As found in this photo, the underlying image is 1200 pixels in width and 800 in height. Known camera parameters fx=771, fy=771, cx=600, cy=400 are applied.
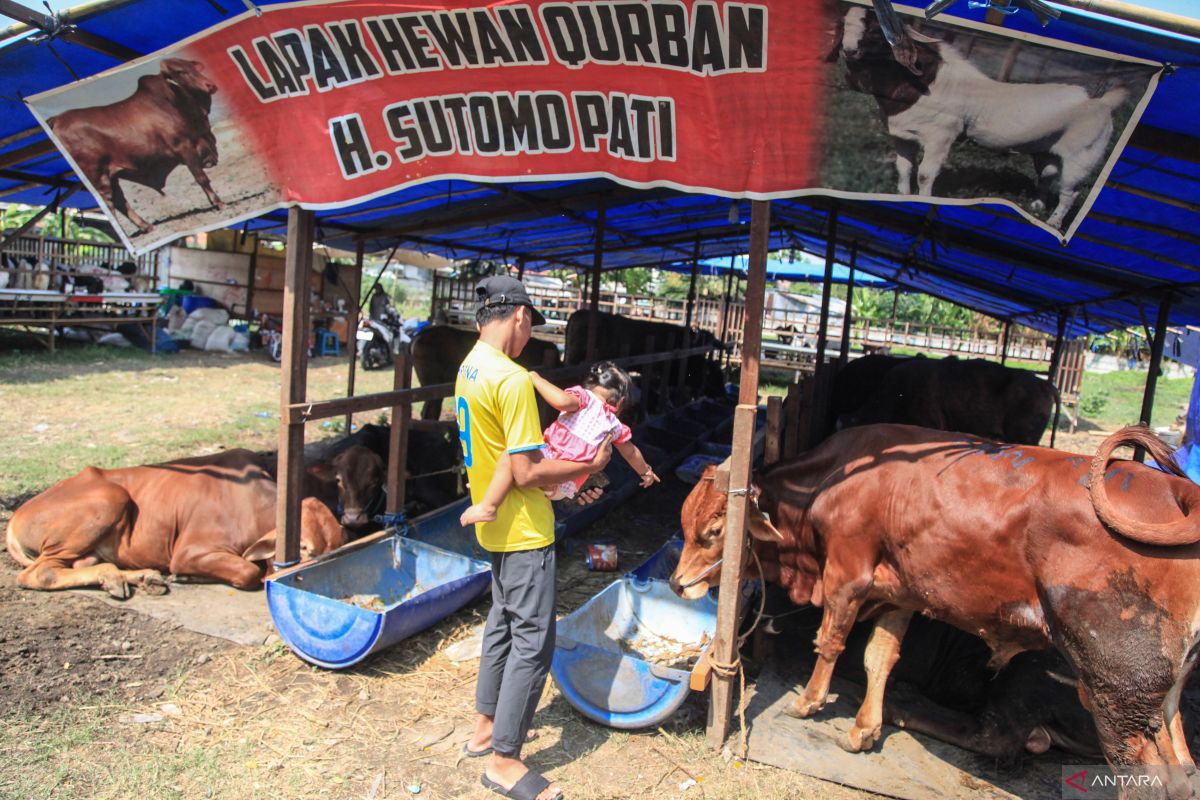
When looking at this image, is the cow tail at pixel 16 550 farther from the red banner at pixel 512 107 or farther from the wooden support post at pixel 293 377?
the red banner at pixel 512 107

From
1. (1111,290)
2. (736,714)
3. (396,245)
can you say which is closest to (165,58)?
(736,714)

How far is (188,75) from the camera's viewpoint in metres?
4.43

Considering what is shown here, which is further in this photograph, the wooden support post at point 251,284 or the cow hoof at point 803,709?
the wooden support post at point 251,284

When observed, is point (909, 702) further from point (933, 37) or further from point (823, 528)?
point (933, 37)

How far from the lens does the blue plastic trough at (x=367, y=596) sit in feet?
14.1

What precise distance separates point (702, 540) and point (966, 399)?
6.18m

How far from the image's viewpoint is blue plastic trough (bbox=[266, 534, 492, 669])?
4.29 meters

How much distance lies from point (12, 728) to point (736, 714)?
3543 millimetres

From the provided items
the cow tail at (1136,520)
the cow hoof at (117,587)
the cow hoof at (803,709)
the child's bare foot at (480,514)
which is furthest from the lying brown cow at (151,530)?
the cow tail at (1136,520)

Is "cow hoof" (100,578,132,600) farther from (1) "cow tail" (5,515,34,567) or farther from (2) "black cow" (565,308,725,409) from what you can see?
(2) "black cow" (565,308,725,409)

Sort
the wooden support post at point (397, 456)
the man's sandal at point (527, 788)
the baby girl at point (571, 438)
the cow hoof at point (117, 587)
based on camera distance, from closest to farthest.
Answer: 1. the baby girl at point (571, 438)
2. the man's sandal at point (527, 788)
3. the cow hoof at point (117, 587)
4. the wooden support post at point (397, 456)

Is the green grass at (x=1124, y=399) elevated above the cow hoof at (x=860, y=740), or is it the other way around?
the green grass at (x=1124, y=399)

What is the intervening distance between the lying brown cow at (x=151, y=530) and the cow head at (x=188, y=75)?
274cm

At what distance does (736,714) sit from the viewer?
4.18 metres
